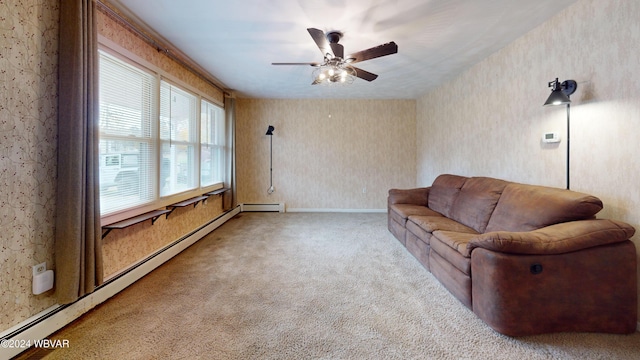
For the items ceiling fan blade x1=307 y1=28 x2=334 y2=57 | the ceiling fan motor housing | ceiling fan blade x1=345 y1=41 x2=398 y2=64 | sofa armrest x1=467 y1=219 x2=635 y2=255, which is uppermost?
the ceiling fan motor housing

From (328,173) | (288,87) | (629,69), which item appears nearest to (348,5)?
(629,69)

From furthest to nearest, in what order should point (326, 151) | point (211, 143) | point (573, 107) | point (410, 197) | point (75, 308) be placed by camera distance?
point (326, 151) → point (211, 143) → point (410, 197) → point (573, 107) → point (75, 308)

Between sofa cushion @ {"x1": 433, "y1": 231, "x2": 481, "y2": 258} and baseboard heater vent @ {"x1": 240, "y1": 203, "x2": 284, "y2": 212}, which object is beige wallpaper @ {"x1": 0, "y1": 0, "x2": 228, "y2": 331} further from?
baseboard heater vent @ {"x1": 240, "y1": 203, "x2": 284, "y2": 212}

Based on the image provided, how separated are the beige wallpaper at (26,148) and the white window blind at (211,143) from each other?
2402 mm

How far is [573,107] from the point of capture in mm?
2195

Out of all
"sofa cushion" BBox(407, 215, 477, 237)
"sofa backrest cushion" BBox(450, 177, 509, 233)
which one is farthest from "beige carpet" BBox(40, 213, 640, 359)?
"sofa backrest cushion" BBox(450, 177, 509, 233)

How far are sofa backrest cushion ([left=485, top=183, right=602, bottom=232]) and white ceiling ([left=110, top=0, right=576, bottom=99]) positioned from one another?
1.68m

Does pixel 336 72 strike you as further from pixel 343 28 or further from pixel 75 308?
pixel 75 308

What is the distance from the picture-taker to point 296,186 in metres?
5.68

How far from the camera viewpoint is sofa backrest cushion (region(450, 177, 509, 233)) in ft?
8.83

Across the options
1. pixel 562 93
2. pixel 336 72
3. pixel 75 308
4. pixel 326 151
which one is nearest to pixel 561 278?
pixel 562 93

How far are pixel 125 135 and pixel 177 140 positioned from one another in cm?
97

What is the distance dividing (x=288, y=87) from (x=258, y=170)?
200 centimetres

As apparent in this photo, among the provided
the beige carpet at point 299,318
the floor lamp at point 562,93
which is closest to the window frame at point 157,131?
the beige carpet at point 299,318
